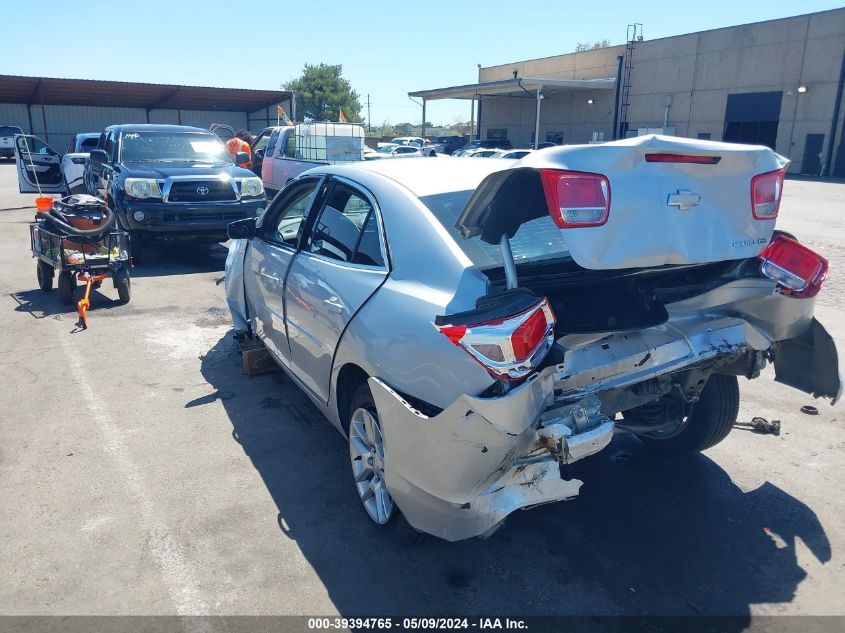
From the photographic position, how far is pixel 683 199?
2.73 meters

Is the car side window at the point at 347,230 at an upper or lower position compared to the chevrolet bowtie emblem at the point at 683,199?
lower

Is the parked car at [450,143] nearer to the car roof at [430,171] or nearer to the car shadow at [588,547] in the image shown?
the car roof at [430,171]

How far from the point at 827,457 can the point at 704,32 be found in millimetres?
36186

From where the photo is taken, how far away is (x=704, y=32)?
34.3 metres

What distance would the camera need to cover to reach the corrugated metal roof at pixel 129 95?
27984 mm

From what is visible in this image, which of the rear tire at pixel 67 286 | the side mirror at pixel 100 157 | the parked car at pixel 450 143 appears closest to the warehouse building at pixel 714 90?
the parked car at pixel 450 143

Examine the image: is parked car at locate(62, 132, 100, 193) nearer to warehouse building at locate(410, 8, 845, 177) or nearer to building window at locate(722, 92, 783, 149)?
warehouse building at locate(410, 8, 845, 177)

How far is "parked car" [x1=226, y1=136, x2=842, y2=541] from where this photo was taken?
257cm

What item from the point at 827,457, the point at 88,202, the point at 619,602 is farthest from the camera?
the point at 88,202

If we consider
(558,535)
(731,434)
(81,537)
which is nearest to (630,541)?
(558,535)

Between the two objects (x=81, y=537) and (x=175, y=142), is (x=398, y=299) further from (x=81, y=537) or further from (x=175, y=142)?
(x=175, y=142)

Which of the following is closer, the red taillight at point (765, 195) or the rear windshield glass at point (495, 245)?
the red taillight at point (765, 195)

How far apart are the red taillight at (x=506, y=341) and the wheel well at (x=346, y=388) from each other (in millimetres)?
1095

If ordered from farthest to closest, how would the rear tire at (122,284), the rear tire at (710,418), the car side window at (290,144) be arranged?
the car side window at (290,144) → the rear tire at (122,284) → the rear tire at (710,418)
